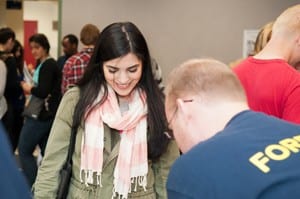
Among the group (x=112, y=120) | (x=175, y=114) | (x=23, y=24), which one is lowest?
(x=23, y=24)

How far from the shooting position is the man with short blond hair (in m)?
1.08

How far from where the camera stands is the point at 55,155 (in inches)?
88.7

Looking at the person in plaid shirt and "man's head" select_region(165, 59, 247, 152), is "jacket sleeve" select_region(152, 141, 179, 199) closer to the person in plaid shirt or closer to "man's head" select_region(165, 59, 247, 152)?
"man's head" select_region(165, 59, 247, 152)

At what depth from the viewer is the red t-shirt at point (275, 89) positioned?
7.28ft

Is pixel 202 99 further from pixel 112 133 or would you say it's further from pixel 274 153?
pixel 112 133

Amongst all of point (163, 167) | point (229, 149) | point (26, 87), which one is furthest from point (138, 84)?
point (26, 87)

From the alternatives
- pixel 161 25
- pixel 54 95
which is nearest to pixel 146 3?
pixel 161 25

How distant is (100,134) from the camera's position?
A: 2.25m

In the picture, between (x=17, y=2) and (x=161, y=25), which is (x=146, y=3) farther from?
(x=17, y=2)

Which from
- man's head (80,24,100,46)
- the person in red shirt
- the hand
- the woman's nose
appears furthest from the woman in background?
the person in red shirt

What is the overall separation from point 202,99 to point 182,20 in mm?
4573

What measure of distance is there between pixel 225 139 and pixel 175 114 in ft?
1.02

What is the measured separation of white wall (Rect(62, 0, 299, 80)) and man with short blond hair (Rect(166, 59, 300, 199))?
175 inches

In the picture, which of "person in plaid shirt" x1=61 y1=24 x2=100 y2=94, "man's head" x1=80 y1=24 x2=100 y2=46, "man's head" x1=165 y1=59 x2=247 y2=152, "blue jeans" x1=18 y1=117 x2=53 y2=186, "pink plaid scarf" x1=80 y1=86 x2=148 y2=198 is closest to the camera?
"man's head" x1=165 y1=59 x2=247 y2=152
